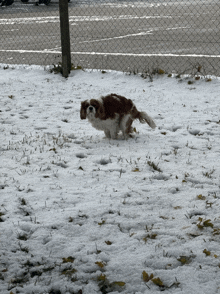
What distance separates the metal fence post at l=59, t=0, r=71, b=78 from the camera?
749cm

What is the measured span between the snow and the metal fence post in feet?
6.34

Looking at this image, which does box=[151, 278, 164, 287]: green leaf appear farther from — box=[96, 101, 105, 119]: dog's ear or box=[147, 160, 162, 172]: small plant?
box=[96, 101, 105, 119]: dog's ear

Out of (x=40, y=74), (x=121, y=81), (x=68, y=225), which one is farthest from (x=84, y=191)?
(x=40, y=74)

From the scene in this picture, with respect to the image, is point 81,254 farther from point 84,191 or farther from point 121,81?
point 121,81

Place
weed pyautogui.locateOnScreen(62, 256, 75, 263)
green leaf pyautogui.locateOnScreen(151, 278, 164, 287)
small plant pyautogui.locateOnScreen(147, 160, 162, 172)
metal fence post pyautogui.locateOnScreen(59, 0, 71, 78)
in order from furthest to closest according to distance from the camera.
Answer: metal fence post pyautogui.locateOnScreen(59, 0, 71, 78)
small plant pyautogui.locateOnScreen(147, 160, 162, 172)
weed pyautogui.locateOnScreen(62, 256, 75, 263)
green leaf pyautogui.locateOnScreen(151, 278, 164, 287)

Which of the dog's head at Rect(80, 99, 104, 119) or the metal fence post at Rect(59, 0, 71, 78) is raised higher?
the metal fence post at Rect(59, 0, 71, 78)

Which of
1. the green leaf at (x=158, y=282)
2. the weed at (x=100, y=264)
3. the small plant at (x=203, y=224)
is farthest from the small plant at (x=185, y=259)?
the weed at (x=100, y=264)

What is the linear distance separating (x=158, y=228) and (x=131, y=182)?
0.82 meters

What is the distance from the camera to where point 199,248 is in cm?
265

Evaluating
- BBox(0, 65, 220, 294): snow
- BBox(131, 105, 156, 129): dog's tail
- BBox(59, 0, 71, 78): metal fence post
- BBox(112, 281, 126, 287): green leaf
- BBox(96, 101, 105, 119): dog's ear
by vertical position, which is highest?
BBox(59, 0, 71, 78): metal fence post

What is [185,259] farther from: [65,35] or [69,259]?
[65,35]

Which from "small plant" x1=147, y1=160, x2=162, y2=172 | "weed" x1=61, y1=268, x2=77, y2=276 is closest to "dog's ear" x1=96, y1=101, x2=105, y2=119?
"small plant" x1=147, y1=160, x2=162, y2=172

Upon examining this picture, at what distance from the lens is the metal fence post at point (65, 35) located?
7.49 m

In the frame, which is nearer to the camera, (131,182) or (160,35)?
(131,182)
